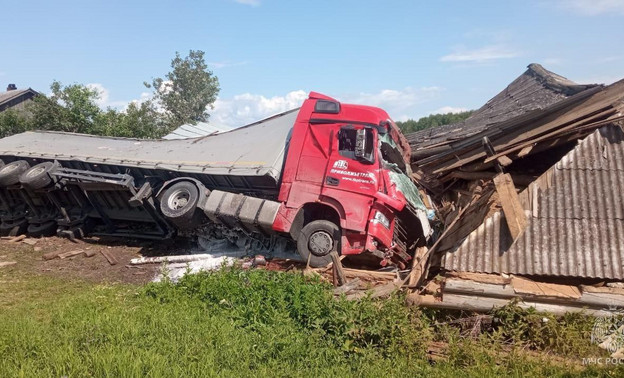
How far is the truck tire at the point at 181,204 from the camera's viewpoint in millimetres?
9031

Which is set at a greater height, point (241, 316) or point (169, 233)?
point (169, 233)

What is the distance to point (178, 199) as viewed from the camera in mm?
9461

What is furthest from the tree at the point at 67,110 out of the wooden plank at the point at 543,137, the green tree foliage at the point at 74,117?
the wooden plank at the point at 543,137

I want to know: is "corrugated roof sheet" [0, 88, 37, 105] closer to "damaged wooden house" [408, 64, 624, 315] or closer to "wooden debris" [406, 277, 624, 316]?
"damaged wooden house" [408, 64, 624, 315]

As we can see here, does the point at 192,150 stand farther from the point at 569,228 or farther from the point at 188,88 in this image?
the point at 188,88

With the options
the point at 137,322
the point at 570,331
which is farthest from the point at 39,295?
the point at 570,331

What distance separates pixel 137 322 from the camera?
18.6 ft

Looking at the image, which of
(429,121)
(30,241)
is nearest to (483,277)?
(30,241)

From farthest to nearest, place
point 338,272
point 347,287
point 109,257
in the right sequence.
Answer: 1. point 109,257
2. point 338,272
3. point 347,287

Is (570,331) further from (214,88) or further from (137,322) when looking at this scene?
(214,88)

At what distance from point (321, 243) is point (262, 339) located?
10.0 feet

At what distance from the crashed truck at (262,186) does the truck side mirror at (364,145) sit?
0.02 metres

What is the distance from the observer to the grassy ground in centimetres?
473

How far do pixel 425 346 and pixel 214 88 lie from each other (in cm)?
2890
